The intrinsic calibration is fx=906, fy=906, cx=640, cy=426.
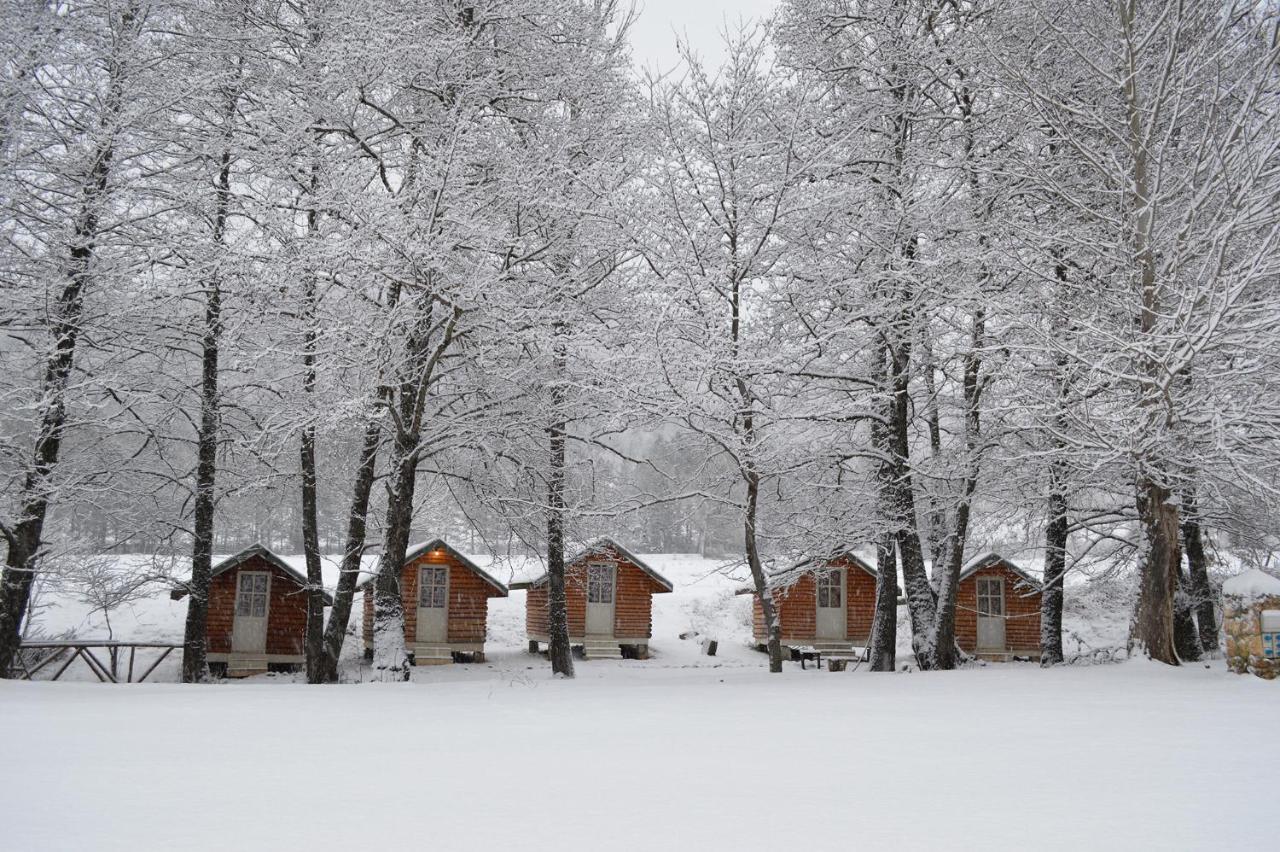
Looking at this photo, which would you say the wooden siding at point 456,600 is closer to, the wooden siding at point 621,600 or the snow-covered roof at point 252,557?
the wooden siding at point 621,600

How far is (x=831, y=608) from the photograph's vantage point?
92.5 ft

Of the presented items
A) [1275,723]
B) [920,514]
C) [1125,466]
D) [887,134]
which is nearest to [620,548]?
[920,514]

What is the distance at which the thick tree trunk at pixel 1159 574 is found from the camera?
38.0 feet

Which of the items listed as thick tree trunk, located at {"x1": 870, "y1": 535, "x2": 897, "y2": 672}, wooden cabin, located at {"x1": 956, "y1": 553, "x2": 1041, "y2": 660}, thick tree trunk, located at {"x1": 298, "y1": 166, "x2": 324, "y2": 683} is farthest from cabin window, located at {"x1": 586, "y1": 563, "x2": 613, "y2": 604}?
thick tree trunk, located at {"x1": 870, "y1": 535, "x2": 897, "y2": 672}

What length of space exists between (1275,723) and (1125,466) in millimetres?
4599

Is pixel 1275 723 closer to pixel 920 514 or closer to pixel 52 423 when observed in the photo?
pixel 920 514

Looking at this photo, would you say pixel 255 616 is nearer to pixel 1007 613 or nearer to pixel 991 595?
pixel 991 595

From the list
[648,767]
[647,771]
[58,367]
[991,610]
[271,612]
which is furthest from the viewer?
[991,610]

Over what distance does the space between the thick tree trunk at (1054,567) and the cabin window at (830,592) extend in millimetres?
10019

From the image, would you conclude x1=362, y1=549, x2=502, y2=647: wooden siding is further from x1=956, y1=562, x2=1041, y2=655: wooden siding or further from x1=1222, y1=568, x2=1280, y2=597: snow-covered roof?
x1=1222, y1=568, x2=1280, y2=597: snow-covered roof

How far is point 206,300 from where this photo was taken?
600 inches

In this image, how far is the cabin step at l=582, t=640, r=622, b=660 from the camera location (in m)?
26.7

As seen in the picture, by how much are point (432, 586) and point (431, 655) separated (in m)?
2.01

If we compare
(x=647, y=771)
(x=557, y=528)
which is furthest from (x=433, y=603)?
(x=647, y=771)
